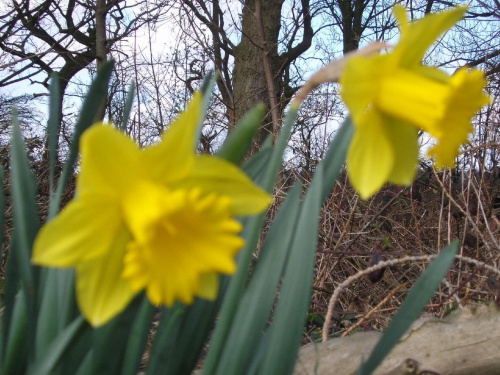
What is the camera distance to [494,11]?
12.5 feet

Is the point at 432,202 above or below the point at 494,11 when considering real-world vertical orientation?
below

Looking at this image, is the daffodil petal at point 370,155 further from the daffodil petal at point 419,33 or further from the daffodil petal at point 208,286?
the daffodil petal at point 208,286

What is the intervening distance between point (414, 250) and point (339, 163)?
2.28m

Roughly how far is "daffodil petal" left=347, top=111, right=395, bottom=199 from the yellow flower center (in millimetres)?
164

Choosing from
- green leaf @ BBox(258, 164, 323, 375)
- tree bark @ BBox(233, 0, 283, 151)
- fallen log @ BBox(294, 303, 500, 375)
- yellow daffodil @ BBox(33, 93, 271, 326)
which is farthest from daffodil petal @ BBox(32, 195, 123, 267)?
tree bark @ BBox(233, 0, 283, 151)

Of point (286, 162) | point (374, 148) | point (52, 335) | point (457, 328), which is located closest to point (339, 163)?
point (374, 148)

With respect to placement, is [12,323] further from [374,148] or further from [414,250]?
[414,250]

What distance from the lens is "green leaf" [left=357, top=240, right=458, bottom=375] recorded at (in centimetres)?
63

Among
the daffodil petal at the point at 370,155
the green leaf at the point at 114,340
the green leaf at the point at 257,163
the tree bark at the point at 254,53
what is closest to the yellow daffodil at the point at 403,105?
the daffodil petal at the point at 370,155

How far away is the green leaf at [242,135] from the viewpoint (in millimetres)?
547

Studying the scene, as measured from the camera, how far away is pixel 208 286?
530mm

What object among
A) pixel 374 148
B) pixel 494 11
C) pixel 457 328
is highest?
pixel 494 11

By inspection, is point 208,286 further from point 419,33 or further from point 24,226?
point 419,33

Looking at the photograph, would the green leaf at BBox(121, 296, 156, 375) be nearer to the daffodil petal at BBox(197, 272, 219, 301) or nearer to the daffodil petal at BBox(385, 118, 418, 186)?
the daffodil petal at BBox(197, 272, 219, 301)
